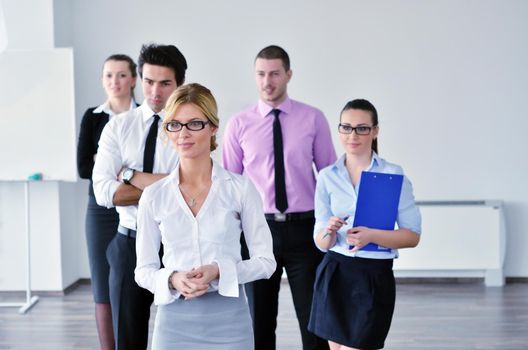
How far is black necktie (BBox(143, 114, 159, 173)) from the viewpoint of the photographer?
3.08m

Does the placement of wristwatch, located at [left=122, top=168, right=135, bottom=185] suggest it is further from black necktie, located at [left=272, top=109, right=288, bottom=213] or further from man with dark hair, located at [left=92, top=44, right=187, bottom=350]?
black necktie, located at [left=272, top=109, right=288, bottom=213]

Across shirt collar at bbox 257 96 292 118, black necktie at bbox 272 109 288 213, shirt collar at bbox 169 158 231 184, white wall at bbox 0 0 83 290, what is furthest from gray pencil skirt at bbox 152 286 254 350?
white wall at bbox 0 0 83 290

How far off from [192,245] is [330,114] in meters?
4.39

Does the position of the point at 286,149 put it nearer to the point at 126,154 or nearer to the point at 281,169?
the point at 281,169

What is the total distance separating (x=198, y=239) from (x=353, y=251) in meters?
0.99

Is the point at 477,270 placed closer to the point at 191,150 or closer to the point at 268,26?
the point at 268,26

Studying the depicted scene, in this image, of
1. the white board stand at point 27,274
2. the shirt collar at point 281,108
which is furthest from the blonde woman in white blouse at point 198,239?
the white board stand at point 27,274

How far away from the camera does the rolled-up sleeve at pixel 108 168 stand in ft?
9.95

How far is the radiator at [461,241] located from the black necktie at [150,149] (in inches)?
150

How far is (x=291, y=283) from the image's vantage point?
3.82 meters

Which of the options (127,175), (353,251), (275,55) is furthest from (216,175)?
(275,55)

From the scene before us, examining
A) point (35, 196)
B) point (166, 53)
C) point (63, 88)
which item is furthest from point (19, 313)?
point (166, 53)

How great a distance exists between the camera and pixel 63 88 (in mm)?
5816

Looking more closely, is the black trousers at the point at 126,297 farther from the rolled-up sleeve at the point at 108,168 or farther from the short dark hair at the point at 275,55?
the short dark hair at the point at 275,55
